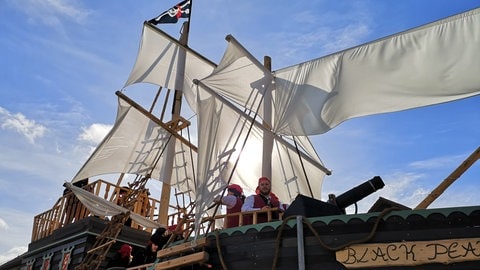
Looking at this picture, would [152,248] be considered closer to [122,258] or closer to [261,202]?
[122,258]

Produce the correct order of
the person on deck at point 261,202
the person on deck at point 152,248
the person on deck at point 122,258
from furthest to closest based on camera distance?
the person on deck at point 122,258 → the person on deck at point 152,248 → the person on deck at point 261,202

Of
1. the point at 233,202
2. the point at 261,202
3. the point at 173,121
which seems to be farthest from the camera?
the point at 173,121

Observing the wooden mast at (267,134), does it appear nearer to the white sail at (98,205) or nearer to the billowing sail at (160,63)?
the white sail at (98,205)

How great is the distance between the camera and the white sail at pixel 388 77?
25.6ft

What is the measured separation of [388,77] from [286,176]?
18.9 ft

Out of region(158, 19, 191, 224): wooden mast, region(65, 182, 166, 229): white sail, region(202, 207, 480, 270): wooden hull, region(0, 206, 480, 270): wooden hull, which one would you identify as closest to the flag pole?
region(158, 19, 191, 224): wooden mast

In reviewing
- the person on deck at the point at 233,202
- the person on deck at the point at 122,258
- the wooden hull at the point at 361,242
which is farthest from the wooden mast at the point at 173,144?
the wooden hull at the point at 361,242

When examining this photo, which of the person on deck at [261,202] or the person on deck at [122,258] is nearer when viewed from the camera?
the person on deck at [261,202]

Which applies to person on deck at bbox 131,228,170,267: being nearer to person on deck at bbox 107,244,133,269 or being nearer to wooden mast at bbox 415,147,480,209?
person on deck at bbox 107,244,133,269

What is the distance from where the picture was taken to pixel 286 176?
1355 cm

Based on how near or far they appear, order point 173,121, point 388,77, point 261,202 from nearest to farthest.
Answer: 1. point 261,202
2. point 388,77
3. point 173,121

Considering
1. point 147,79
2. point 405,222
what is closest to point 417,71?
point 405,222

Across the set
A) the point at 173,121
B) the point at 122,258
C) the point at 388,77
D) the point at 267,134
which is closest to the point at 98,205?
the point at 122,258

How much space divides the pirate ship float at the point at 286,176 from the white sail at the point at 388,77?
0.07ft
